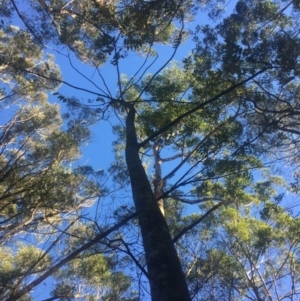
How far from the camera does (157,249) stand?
2977mm

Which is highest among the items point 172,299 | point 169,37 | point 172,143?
point 169,37

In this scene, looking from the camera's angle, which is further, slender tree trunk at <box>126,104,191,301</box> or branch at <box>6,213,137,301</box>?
branch at <box>6,213,137,301</box>

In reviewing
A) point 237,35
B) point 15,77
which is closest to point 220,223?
point 237,35

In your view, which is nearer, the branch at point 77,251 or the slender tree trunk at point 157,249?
the slender tree trunk at point 157,249

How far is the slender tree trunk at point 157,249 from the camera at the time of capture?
2551 mm

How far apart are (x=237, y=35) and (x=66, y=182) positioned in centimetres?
562

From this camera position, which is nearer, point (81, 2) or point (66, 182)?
point (66, 182)

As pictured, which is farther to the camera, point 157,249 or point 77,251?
point 77,251

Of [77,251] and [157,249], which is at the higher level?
[77,251]

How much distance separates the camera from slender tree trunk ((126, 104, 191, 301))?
8.37 ft

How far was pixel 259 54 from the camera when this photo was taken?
8.02 metres

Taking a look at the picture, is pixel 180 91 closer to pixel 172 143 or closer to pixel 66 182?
pixel 172 143

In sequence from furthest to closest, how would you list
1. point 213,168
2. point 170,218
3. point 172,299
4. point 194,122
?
point 170,218 → point 194,122 → point 213,168 → point 172,299

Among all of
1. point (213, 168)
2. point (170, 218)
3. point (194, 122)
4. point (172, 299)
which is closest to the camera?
point (172, 299)
